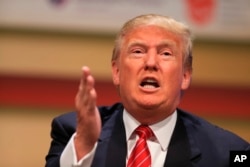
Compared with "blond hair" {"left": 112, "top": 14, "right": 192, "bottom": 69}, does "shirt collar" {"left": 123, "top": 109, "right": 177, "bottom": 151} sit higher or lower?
lower

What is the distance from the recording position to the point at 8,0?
2.39 m

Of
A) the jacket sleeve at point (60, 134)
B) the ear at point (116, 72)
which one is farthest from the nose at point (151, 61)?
the jacket sleeve at point (60, 134)

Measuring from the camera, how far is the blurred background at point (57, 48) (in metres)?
2.45

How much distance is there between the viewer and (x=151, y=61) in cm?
129

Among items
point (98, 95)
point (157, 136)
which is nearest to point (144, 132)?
point (157, 136)

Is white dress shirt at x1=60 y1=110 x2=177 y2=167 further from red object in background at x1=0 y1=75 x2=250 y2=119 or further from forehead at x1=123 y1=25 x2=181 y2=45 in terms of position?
red object in background at x1=0 y1=75 x2=250 y2=119

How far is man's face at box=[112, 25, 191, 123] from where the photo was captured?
1.29 m

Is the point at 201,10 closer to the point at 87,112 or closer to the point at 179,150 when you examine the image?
the point at 179,150

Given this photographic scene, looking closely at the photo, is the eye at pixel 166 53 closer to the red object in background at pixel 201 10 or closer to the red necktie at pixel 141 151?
the red necktie at pixel 141 151

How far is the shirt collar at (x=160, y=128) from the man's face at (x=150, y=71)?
2 cm

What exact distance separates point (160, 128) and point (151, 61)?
0.18 m

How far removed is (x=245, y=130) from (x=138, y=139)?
154 centimetres

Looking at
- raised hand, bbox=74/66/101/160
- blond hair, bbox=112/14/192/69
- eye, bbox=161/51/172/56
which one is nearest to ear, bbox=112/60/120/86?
blond hair, bbox=112/14/192/69

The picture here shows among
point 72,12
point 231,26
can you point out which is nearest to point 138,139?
point 72,12
